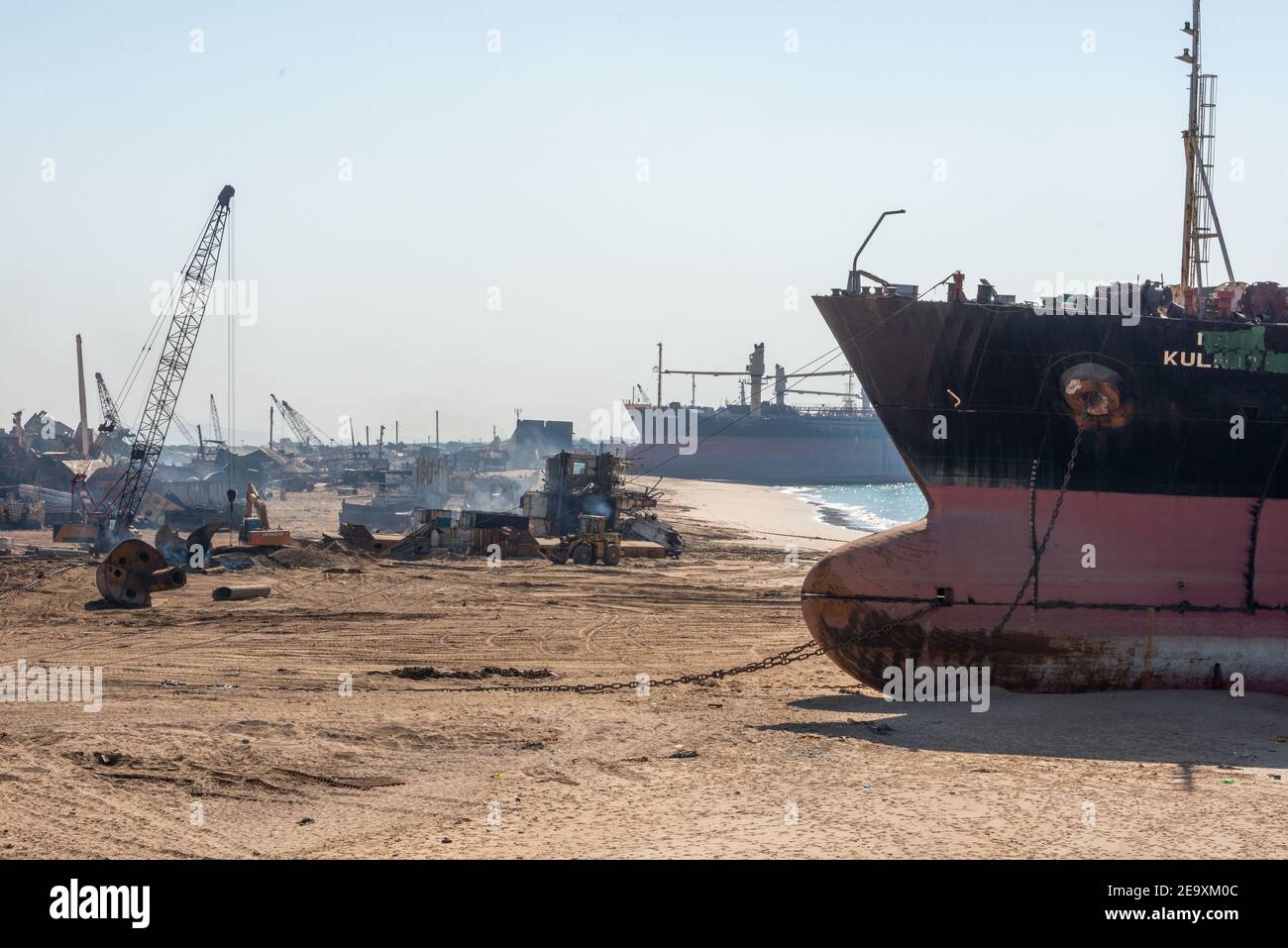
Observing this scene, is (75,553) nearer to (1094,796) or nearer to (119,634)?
(119,634)

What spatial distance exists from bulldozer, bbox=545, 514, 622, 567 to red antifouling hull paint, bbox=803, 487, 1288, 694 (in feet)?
65.9

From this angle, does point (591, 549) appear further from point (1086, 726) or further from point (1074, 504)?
point (1086, 726)

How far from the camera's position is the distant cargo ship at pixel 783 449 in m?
136

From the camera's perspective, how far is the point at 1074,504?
57.1ft

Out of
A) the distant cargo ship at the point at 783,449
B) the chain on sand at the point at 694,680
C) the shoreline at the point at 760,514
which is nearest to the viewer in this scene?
the chain on sand at the point at 694,680

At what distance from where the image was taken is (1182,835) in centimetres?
995

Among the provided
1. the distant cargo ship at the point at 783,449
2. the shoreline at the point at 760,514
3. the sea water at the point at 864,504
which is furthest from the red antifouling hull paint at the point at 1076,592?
the distant cargo ship at the point at 783,449

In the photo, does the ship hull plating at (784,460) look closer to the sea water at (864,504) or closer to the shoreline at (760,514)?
the sea water at (864,504)

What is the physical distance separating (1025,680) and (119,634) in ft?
52.7

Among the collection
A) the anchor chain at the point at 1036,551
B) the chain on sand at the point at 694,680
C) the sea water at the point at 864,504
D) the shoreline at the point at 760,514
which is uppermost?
the anchor chain at the point at 1036,551

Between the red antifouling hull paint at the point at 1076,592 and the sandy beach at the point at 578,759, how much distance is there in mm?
602

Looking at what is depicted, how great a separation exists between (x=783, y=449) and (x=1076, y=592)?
125 meters

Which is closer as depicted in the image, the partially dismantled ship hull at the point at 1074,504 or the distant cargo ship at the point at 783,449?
the partially dismantled ship hull at the point at 1074,504
